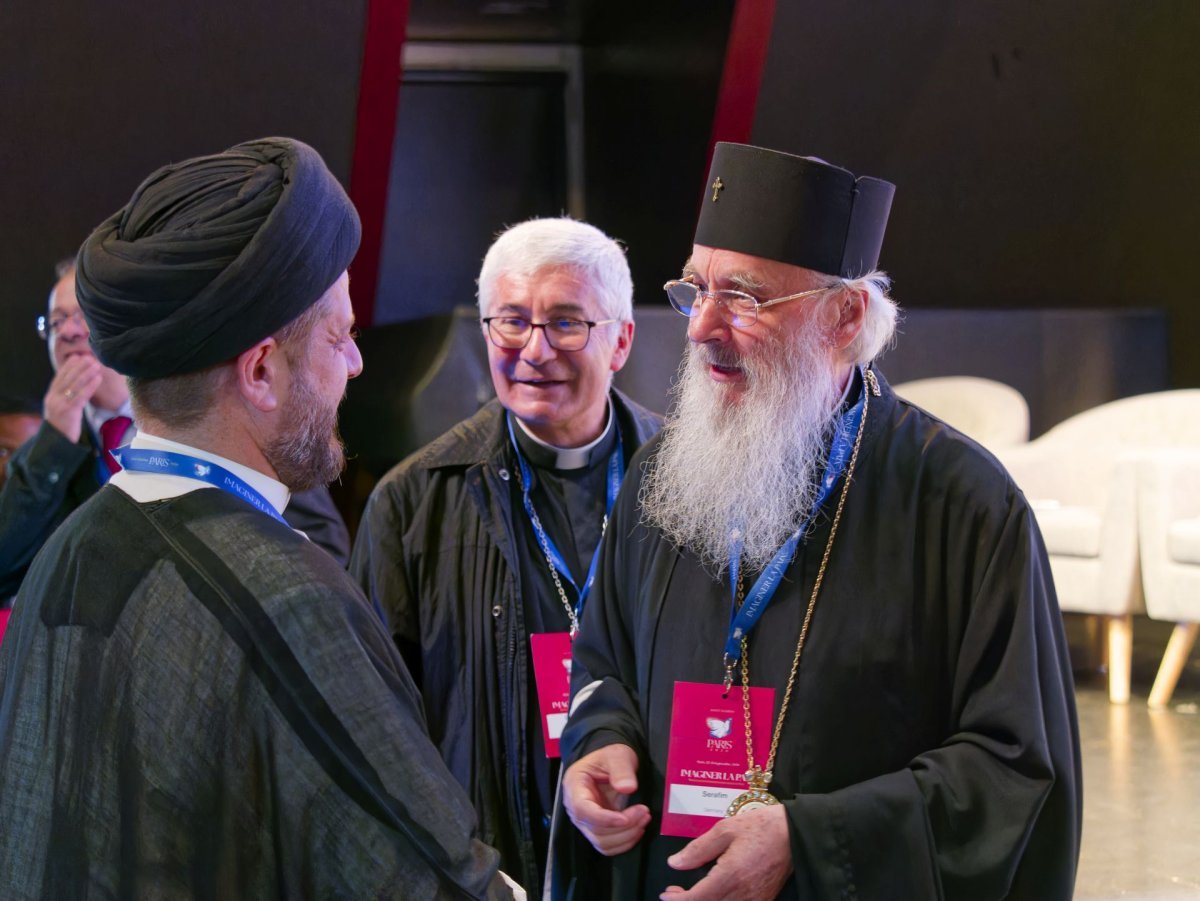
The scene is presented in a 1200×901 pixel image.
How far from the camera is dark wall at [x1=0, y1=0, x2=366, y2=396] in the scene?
197 inches

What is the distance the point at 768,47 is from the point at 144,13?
9.23 ft

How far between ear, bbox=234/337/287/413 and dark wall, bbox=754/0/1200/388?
17.2 feet

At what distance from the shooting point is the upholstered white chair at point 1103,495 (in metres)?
5.41

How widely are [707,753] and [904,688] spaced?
30 centimetres

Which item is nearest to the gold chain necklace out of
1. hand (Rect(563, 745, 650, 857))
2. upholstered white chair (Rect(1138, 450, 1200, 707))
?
hand (Rect(563, 745, 650, 857))

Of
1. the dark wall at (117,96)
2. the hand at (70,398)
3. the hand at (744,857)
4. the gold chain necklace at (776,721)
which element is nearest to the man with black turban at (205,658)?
the hand at (744,857)

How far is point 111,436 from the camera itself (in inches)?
121

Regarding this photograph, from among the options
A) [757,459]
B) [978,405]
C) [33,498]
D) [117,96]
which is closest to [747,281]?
[757,459]

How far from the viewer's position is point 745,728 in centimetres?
193

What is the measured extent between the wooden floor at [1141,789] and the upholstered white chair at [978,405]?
1.14 m

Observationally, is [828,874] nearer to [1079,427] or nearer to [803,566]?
[803,566]

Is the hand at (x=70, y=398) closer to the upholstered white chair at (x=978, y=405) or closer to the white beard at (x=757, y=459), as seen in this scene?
the white beard at (x=757, y=459)

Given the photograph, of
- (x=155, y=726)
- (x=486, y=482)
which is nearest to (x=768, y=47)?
(x=486, y=482)

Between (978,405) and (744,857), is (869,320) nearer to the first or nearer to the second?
(744,857)
